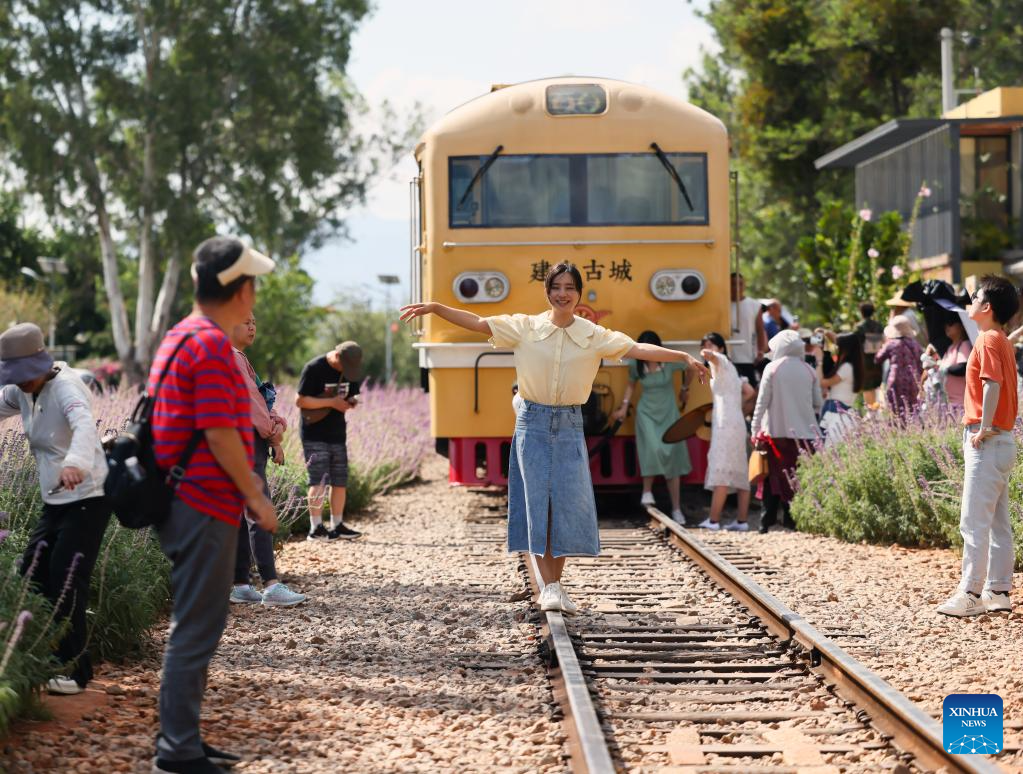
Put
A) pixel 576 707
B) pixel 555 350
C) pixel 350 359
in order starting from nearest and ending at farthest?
1. pixel 576 707
2. pixel 555 350
3. pixel 350 359

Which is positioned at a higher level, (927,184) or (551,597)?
(927,184)

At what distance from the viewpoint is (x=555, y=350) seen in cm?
773

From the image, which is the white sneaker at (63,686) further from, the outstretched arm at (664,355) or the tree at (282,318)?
the tree at (282,318)

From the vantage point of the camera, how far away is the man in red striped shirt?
4945mm

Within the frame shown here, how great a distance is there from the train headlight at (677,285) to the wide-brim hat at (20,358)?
721 centimetres

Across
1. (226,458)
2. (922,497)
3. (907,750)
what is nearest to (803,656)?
(907,750)

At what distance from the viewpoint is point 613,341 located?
25.4 feet

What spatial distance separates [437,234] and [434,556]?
2.98 meters

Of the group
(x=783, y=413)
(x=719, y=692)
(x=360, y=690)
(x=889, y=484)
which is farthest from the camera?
(x=783, y=413)

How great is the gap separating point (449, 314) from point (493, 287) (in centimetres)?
515

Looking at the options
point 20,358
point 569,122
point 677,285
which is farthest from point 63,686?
point 569,122

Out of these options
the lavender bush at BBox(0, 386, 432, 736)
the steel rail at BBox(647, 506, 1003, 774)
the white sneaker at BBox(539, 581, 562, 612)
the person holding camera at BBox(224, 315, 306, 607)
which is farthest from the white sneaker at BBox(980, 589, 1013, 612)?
the lavender bush at BBox(0, 386, 432, 736)

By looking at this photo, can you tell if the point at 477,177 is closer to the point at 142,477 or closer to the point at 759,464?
the point at 759,464

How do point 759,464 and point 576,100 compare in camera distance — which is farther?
point 576,100
